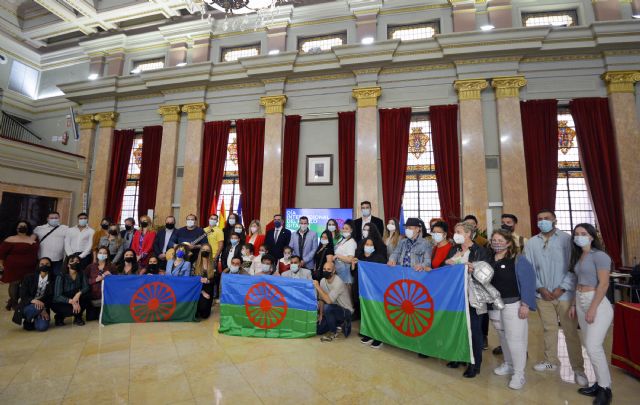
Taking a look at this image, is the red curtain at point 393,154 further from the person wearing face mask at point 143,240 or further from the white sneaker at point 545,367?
the person wearing face mask at point 143,240

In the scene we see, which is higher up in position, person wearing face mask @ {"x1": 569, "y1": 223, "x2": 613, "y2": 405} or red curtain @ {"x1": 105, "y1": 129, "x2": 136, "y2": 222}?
red curtain @ {"x1": 105, "y1": 129, "x2": 136, "y2": 222}

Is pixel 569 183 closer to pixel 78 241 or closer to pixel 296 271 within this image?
pixel 296 271

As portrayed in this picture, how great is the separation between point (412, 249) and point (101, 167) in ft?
34.4

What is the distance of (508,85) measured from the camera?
7.65 metres

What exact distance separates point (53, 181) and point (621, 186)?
596 inches

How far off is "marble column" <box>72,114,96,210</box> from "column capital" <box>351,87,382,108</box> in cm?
897

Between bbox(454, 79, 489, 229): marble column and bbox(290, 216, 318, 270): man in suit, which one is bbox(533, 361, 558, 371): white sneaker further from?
bbox(454, 79, 489, 229): marble column

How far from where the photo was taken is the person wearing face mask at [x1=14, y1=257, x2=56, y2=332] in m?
4.10

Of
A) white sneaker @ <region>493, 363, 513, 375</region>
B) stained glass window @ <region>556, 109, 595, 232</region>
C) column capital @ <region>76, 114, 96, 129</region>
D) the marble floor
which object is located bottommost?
the marble floor

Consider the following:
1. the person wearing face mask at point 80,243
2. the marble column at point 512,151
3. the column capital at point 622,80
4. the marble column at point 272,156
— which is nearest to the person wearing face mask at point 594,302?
the marble column at point 512,151

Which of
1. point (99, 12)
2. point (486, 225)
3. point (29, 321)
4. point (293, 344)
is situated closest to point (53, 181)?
point (99, 12)

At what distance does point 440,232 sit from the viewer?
141 inches

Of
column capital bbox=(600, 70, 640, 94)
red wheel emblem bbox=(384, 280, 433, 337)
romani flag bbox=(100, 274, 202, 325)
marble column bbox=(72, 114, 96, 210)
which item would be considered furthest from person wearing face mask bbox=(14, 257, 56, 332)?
column capital bbox=(600, 70, 640, 94)

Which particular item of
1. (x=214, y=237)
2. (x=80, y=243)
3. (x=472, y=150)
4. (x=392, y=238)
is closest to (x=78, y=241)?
(x=80, y=243)
